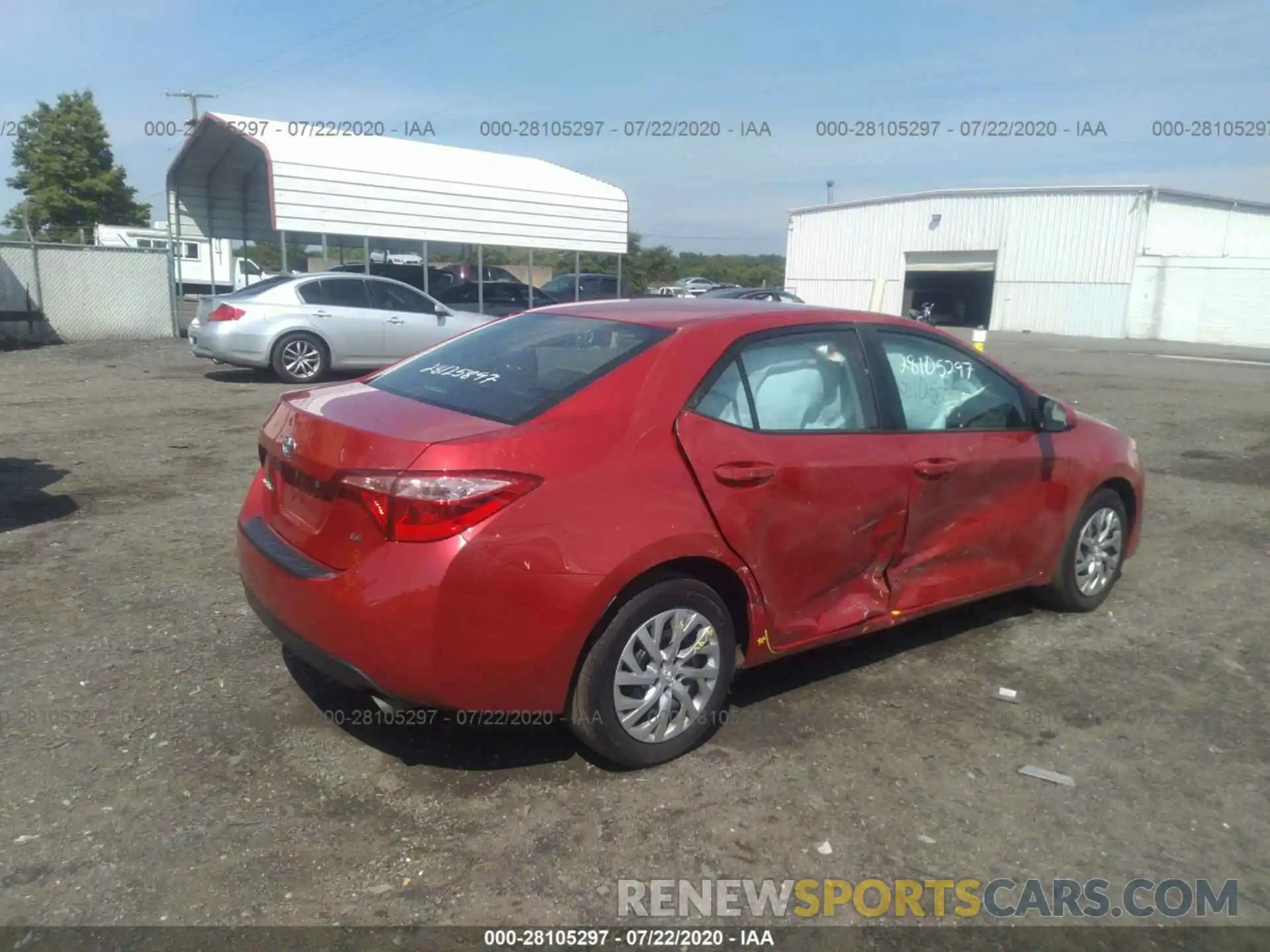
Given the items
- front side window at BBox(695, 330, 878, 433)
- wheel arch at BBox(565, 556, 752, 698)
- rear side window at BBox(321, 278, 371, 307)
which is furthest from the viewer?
rear side window at BBox(321, 278, 371, 307)

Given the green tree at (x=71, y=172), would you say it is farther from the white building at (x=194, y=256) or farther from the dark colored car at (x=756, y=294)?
the dark colored car at (x=756, y=294)

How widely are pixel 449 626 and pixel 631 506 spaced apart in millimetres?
694

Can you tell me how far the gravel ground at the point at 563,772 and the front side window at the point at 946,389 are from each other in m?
1.09

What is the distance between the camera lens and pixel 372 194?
18.0 meters

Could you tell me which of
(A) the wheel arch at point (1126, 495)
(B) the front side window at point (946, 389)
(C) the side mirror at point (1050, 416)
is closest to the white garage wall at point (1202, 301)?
(A) the wheel arch at point (1126, 495)

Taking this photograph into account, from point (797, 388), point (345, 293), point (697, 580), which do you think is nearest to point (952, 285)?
point (345, 293)

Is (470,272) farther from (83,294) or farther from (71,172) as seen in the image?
(71,172)

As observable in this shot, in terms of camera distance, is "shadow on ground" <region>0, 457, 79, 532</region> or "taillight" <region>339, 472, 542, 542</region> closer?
"taillight" <region>339, 472, 542, 542</region>

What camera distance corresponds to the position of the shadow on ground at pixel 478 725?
11.7 feet

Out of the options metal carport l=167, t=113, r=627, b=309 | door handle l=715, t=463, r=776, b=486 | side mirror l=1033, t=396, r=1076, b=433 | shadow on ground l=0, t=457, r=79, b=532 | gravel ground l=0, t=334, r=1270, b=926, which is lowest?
gravel ground l=0, t=334, r=1270, b=926

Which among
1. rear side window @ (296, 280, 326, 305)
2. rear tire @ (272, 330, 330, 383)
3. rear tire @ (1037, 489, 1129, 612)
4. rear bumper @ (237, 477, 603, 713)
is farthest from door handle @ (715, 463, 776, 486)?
rear side window @ (296, 280, 326, 305)

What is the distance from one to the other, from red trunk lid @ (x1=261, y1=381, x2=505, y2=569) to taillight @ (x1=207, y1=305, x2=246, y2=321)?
10051 millimetres

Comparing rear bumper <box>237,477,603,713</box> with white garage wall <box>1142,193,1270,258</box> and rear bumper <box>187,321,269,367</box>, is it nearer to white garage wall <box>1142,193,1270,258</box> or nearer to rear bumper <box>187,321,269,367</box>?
rear bumper <box>187,321,269,367</box>

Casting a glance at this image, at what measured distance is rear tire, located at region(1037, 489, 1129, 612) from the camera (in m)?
5.04
